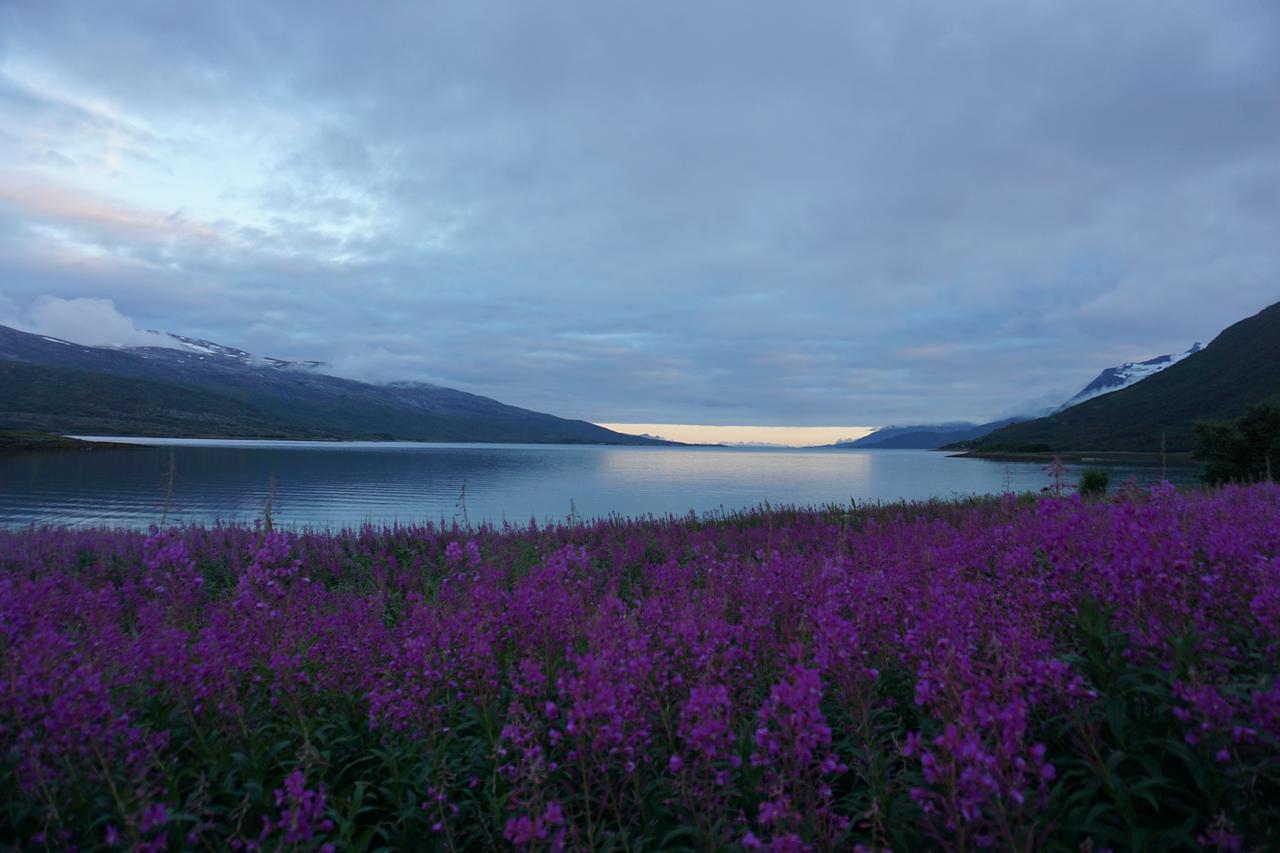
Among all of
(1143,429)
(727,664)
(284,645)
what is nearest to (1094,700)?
(727,664)

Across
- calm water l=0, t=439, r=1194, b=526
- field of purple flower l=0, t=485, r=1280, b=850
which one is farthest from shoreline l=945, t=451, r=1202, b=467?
field of purple flower l=0, t=485, r=1280, b=850

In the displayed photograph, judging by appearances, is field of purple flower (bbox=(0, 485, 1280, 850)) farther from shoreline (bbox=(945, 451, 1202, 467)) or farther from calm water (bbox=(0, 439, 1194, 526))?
shoreline (bbox=(945, 451, 1202, 467))

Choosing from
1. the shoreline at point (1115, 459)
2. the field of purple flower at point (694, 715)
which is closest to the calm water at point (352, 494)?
the field of purple flower at point (694, 715)

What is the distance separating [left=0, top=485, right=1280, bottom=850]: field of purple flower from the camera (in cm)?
263

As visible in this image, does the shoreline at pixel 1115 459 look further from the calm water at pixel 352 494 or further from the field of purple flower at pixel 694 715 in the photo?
the field of purple flower at pixel 694 715

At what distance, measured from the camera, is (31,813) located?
313cm

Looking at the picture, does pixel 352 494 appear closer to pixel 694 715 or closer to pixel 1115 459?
pixel 694 715

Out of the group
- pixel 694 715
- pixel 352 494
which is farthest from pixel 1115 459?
pixel 694 715

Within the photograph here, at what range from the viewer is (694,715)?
2986 millimetres

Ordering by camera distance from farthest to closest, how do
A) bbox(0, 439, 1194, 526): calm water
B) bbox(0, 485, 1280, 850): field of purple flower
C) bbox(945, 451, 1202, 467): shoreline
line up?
bbox(945, 451, 1202, 467): shoreline
bbox(0, 439, 1194, 526): calm water
bbox(0, 485, 1280, 850): field of purple flower

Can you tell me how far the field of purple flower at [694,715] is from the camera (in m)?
2.63

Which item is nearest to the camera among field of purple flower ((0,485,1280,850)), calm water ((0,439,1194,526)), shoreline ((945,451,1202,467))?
field of purple flower ((0,485,1280,850))

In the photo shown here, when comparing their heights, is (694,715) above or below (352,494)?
above

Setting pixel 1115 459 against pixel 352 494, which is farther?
pixel 1115 459
